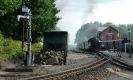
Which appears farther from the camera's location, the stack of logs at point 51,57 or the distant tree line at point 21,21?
the distant tree line at point 21,21

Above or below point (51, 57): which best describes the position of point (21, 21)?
above

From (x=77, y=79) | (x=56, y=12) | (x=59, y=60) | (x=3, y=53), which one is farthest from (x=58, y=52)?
(x=56, y=12)

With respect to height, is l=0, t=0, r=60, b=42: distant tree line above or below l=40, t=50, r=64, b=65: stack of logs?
above

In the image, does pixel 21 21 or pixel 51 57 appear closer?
pixel 51 57

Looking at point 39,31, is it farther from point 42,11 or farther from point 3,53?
point 3,53

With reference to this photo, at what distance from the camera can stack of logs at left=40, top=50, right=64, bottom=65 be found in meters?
11.4

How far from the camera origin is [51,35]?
15.1 m

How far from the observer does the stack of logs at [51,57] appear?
1145cm

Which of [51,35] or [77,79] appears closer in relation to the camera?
[77,79]

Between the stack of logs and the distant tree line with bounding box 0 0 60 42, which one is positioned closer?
the stack of logs

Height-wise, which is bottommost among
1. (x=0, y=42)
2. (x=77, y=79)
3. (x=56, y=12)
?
(x=77, y=79)

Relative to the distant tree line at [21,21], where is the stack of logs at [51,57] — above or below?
below

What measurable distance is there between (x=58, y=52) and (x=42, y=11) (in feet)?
27.8

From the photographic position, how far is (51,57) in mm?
11859
